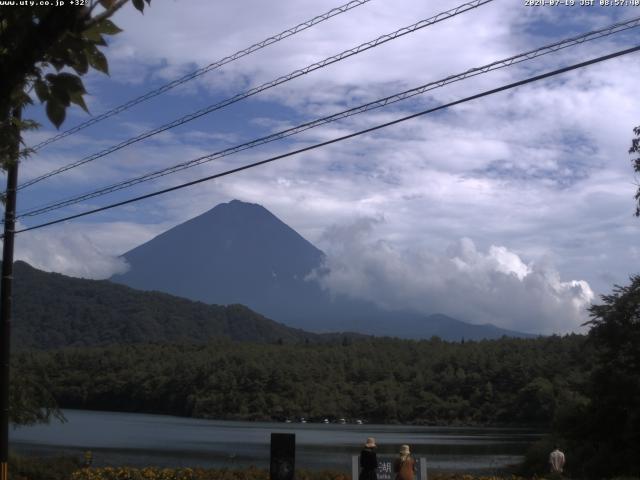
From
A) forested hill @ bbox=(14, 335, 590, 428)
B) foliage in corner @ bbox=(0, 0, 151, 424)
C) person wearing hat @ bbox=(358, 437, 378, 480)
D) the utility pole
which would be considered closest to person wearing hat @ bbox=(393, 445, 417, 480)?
person wearing hat @ bbox=(358, 437, 378, 480)

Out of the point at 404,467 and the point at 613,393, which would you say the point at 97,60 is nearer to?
the point at 404,467

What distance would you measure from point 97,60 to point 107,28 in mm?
156

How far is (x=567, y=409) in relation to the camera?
1480 inches

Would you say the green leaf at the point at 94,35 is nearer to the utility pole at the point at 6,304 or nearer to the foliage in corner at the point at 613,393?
the utility pole at the point at 6,304

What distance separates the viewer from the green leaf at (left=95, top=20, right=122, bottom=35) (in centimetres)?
406

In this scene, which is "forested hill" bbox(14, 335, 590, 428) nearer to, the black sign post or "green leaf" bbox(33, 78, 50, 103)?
the black sign post

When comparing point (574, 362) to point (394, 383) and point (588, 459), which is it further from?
point (588, 459)

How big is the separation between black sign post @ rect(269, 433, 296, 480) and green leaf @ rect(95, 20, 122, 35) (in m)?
11.1

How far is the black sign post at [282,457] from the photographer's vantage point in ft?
47.1

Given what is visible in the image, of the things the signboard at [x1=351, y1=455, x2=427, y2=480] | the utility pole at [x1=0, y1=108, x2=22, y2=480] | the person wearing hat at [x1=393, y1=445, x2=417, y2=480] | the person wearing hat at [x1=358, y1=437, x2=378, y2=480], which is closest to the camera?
the person wearing hat at [x1=393, y1=445, x2=417, y2=480]

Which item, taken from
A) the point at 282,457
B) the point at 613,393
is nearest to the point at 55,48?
the point at 282,457

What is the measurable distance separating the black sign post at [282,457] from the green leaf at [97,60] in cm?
1100

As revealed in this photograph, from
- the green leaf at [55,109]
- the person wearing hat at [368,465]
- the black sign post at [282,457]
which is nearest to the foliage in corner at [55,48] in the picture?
the green leaf at [55,109]

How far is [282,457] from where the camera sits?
1448cm
